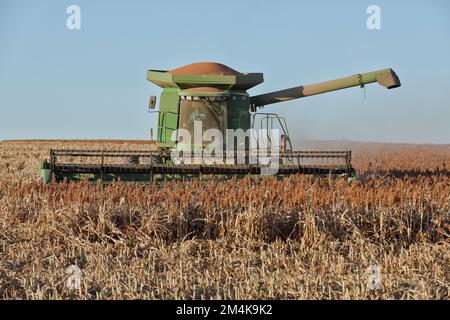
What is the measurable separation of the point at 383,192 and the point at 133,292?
3.36 metres

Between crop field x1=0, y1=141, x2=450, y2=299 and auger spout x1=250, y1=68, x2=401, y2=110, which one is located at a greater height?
auger spout x1=250, y1=68, x2=401, y2=110

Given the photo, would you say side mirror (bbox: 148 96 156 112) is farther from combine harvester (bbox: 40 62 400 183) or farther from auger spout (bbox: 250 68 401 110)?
auger spout (bbox: 250 68 401 110)

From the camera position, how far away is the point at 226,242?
5.52 m

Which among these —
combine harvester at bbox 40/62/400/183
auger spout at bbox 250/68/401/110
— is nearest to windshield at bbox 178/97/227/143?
combine harvester at bbox 40/62/400/183

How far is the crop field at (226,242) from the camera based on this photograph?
4121 mm

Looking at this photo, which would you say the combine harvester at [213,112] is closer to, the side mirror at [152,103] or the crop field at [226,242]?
the side mirror at [152,103]

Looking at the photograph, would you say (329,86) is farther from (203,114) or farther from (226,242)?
(226,242)

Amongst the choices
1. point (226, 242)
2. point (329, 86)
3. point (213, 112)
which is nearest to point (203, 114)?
point (213, 112)

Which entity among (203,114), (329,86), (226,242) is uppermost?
(329,86)

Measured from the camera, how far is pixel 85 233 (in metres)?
5.80

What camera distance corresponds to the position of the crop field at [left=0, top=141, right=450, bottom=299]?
13.5ft

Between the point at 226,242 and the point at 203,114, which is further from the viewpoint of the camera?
the point at 203,114

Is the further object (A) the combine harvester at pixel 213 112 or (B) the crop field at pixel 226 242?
(A) the combine harvester at pixel 213 112

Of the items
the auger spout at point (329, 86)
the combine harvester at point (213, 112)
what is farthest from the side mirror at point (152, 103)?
the auger spout at point (329, 86)
